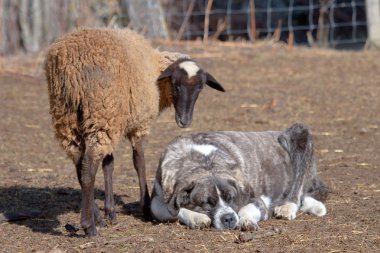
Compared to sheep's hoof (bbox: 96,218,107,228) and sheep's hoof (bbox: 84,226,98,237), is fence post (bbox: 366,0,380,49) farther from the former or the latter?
sheep's hoof (bbox: 84,226,98,237)

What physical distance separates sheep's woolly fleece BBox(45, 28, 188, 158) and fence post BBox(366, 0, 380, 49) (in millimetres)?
10683

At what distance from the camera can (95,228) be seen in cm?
709

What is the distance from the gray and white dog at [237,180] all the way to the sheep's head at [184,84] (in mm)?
241

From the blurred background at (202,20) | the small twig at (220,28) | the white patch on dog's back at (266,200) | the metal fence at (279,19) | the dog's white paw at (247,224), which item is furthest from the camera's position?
the metal fence at (279,19)

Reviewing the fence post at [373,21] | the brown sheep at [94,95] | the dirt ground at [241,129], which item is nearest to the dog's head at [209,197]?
the dirt ground at [241,129]

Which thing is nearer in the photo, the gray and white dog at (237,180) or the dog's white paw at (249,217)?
the dog's white paw at (249,217)

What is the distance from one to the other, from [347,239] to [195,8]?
14.2 metres

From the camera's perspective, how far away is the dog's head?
24.1 feet

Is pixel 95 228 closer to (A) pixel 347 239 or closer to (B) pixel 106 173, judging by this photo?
(B) pixel 106 173

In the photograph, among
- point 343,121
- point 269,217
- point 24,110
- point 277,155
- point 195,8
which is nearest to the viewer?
point 269,217

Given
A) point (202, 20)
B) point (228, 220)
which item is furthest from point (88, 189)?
point (202, 20)

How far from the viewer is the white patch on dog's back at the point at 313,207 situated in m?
7.91

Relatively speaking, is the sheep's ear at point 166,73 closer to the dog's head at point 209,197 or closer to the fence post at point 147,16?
the dog's head at point 209,197

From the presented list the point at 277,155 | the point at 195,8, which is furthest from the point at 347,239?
the point at 195,8
